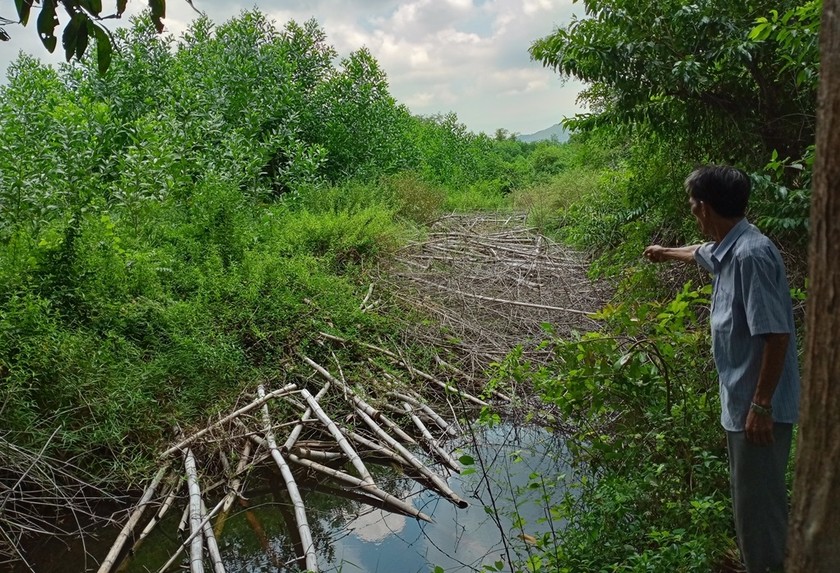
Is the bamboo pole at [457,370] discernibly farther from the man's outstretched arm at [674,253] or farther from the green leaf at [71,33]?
the green leaf at [71,33]

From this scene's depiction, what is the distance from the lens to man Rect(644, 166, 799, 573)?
7.06ft

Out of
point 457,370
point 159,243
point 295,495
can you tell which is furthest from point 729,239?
point 159,243

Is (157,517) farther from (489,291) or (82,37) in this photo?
(489,291)

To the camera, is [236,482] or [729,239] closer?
[729,239]

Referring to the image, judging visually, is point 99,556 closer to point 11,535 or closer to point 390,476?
point 11,535

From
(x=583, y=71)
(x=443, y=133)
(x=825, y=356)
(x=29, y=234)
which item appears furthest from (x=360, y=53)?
(x=825, y=356)

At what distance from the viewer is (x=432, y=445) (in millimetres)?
4570

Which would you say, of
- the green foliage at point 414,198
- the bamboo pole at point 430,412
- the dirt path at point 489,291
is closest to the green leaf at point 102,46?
the bamboo pole at point 430,412

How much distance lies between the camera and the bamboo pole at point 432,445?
440 cm

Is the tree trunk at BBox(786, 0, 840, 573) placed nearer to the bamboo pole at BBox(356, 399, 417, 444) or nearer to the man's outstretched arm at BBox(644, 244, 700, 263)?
the man's outstretched arm at BBox(644, 244, 700, 263)

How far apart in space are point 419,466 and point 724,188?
2.69 metres

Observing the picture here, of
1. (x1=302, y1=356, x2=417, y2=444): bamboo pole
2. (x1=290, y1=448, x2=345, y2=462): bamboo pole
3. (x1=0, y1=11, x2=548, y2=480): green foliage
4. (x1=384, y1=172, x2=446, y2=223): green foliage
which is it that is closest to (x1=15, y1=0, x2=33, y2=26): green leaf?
(x1=0, y1=11, x2=548, y2=480): green foliage

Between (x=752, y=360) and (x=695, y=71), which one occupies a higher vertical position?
(x=695, y=71)

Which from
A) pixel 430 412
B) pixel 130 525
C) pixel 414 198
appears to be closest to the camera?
pixel 130 525
